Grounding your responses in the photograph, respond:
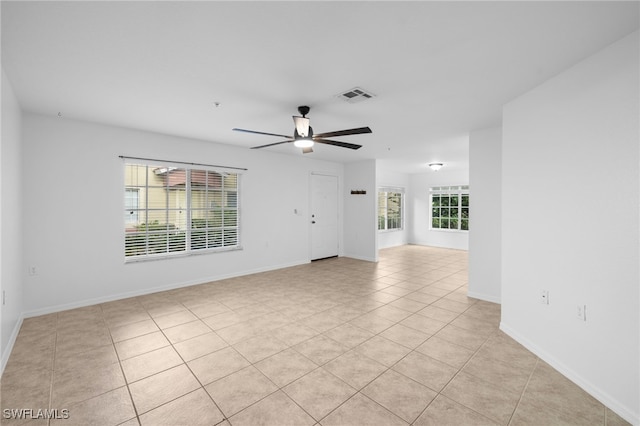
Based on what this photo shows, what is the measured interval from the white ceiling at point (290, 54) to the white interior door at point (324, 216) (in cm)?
353

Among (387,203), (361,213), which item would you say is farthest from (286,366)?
(387,203)

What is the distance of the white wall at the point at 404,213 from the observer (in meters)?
9.18

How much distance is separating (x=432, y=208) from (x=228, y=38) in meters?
9.17

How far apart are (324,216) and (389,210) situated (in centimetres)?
323

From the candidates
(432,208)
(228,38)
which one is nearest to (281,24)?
(228,38)

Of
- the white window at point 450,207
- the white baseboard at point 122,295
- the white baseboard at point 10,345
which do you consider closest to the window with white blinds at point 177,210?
the white baseboard at point 122,295

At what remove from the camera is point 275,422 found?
1.78 meters

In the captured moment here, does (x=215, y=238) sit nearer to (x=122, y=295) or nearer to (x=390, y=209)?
(x=122, y=295)

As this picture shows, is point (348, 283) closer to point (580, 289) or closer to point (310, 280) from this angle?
point (310, 280)

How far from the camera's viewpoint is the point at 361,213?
7.34m

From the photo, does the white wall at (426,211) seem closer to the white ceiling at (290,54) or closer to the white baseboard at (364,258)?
the white baseboard at (364,258)

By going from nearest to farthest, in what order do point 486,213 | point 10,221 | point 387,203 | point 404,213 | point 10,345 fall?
point 10,345, point 10,221, point 486,213, point 387,203, point 404,213

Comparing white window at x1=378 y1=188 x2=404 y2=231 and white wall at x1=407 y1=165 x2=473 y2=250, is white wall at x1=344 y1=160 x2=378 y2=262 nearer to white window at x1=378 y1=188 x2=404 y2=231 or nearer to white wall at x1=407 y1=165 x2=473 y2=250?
white window at x1=378 y1=188 x2=404 y2=231

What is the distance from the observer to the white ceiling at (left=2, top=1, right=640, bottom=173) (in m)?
1.67
